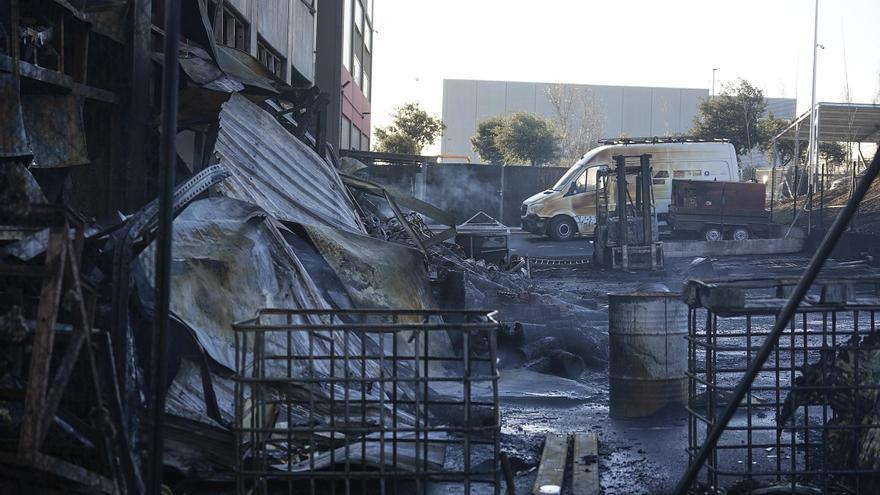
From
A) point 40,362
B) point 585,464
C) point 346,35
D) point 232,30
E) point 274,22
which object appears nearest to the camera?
point 40,362

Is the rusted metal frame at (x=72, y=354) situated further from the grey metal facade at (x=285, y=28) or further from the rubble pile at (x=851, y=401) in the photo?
the grey metal facade at (x=285, y=28)

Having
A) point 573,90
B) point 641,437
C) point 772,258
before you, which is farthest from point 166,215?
point 573,90

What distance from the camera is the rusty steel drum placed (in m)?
6.12

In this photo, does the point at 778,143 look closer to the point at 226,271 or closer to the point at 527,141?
the point at 527,141

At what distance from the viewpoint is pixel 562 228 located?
26219 mm

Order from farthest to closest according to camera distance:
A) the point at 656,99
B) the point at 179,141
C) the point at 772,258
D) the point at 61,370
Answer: the point at 656,99 → the point at 772,258 → the point at 179,141 → the point at 61,370

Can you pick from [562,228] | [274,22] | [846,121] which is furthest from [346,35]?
[846,121]

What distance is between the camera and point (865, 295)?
42.7ft

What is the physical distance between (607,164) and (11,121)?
22.4 m

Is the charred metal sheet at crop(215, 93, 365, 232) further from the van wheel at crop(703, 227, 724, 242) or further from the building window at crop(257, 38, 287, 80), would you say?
the van wheel at crop(703, 227, 724, 242)

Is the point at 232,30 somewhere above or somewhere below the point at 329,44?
below

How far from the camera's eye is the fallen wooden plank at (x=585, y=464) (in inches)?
173

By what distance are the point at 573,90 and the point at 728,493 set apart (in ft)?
190

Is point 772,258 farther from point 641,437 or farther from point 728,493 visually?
point 728,493
